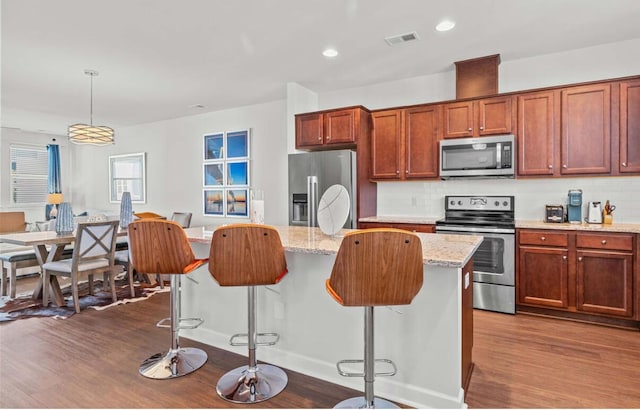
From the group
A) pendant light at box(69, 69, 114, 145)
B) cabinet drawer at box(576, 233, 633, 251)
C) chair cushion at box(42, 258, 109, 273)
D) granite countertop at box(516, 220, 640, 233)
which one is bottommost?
chair cushion at box(42, 258, 109, 273)

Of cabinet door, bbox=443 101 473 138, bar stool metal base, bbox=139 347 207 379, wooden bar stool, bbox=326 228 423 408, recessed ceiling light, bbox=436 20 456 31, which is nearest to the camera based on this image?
wooden bar stool, bbox=326 228 423 408

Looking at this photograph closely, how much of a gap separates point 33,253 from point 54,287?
896 mm

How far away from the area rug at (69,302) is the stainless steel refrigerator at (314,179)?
6.47ft

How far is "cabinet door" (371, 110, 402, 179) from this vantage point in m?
4.33

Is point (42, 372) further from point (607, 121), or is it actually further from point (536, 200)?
point (607, 121)

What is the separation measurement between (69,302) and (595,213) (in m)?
5.65

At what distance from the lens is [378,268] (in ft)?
5.23

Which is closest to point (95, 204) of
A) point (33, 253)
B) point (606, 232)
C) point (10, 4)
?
point (33, 253)

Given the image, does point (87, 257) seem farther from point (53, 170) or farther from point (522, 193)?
point (53, 170)

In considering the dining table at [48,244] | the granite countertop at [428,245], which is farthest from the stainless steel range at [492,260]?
the dining table at [48,244]

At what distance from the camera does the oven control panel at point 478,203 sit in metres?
4.02

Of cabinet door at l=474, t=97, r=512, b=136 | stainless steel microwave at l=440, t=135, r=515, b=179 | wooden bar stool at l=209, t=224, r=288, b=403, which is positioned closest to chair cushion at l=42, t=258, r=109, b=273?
wooden bar stool at l=209, t=224, r=288, b=403

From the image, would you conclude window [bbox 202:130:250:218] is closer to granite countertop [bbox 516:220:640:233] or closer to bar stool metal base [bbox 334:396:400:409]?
granite countertop [bbox 516:220:640:233]

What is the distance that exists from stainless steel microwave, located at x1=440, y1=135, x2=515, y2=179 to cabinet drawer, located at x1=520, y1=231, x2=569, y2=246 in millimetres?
652
